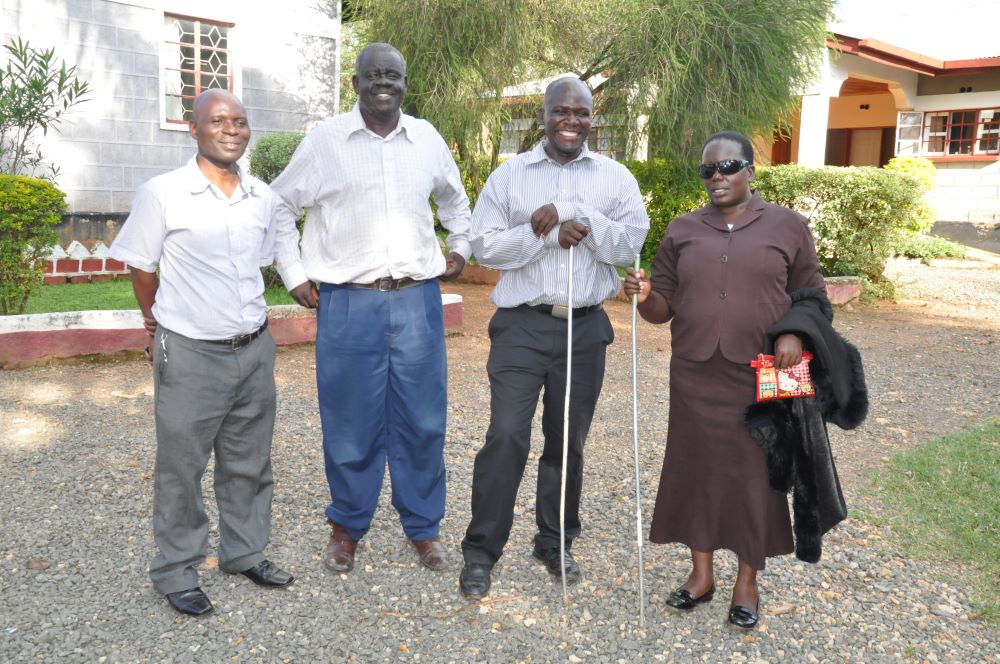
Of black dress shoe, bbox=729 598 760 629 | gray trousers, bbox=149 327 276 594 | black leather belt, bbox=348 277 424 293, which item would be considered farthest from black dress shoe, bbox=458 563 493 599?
black leather belt, bbox=348 277 424 293

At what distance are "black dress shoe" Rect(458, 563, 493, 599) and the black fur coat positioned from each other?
120 centimetres

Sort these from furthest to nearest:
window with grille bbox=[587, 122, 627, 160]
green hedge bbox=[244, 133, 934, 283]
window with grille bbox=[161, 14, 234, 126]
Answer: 1. window with grille bbox=[161, 14, 234, 126]
2. window with grille bbox=[587, 122, 627, 160]
3. green hedge bbox=[244, 133, 934, 283]

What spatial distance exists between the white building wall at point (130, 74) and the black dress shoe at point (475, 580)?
9.28 meters

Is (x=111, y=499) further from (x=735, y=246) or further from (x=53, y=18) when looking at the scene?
(x=53, y=18)

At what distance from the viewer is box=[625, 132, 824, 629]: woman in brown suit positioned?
3.26 metres

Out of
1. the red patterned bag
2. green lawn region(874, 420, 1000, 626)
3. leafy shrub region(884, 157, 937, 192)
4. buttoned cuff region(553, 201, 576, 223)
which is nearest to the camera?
the red patterned bag

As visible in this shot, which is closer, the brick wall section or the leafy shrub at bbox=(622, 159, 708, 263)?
the brick wall section

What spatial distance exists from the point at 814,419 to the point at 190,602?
244 centimetres

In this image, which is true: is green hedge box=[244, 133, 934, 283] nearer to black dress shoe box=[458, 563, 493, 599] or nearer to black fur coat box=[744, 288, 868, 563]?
black dress shoe box=[458, 563, 493, 599]

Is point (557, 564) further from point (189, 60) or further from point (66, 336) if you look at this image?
point (189, 60)

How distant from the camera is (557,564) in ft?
12.3

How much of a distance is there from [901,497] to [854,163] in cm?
1914

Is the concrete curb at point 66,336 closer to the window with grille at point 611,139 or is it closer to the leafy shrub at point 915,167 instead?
the window with grille at point 611,139

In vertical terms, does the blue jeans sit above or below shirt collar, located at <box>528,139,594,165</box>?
below
